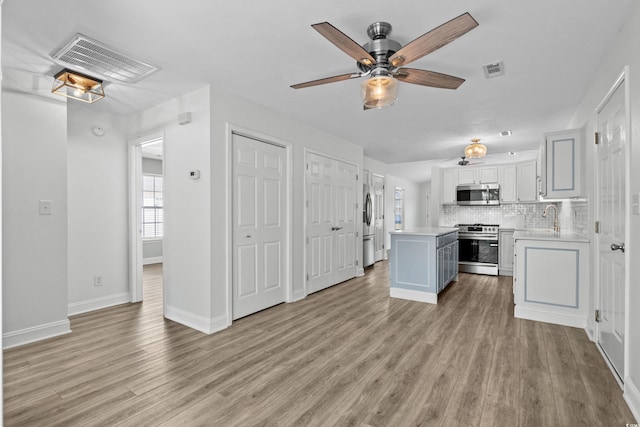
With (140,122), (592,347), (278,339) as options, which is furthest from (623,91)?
(140,122)

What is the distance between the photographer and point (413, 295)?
4.45 meters

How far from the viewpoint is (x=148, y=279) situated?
589 cm

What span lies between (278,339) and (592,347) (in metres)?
2.84

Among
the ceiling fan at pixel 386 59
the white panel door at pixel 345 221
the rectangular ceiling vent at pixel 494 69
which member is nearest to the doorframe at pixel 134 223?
the white panel door at pixel 345 221

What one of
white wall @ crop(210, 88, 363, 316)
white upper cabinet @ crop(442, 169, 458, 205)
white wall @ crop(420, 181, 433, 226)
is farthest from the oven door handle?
white wall @ crop(420, 181, 433, 226)

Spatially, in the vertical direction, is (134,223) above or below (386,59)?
below

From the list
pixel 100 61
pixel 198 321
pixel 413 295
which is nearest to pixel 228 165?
pixel 100 61

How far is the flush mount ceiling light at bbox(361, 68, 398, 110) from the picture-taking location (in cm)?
234

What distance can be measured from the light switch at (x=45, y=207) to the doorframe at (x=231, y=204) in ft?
5.53

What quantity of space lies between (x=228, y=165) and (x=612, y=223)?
3.38 meters

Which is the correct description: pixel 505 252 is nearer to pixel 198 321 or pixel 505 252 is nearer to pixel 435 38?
pixel 435 38

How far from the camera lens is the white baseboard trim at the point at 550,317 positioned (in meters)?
3.45

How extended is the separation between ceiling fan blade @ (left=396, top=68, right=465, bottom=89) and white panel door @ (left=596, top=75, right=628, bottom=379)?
1.15 metres

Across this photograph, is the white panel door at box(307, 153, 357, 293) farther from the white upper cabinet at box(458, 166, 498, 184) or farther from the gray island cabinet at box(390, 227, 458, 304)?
the white upper cabinet at box(458, 166, 498, 184)
